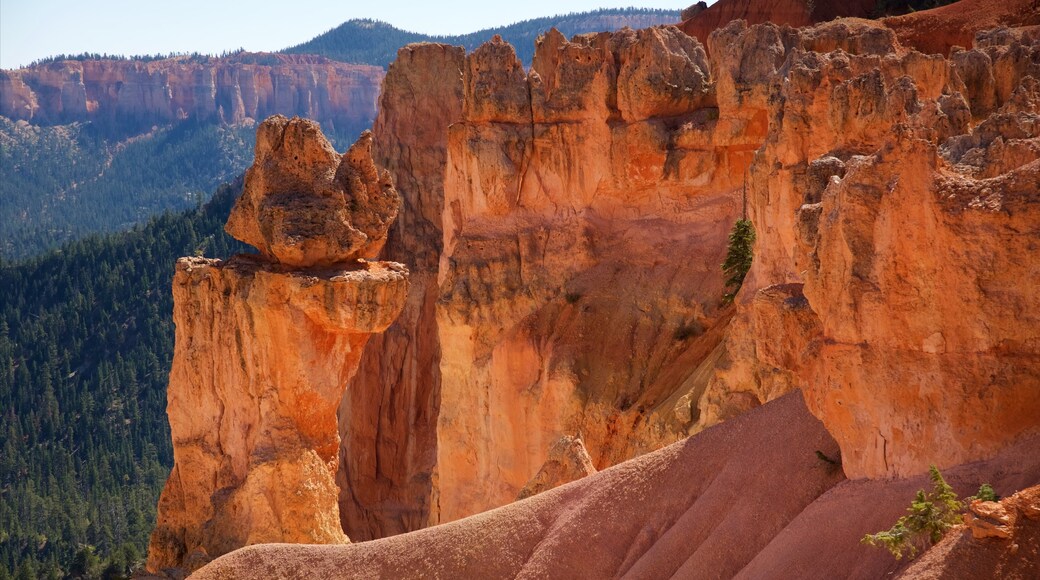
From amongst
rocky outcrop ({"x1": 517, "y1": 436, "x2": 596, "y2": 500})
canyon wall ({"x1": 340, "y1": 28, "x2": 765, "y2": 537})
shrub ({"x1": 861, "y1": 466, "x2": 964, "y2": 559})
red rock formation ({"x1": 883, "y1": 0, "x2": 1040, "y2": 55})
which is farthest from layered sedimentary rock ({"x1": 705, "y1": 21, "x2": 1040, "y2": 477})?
red rock formation ({"x1": 883, "y1": 0, "x2": 1040, "y2": 55})

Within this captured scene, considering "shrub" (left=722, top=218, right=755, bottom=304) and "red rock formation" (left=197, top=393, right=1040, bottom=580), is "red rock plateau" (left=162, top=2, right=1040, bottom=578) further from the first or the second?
"shrub" (left=722, top=218, right=755, bottom=304)

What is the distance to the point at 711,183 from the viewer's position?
29391 mm

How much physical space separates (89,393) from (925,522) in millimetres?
82710

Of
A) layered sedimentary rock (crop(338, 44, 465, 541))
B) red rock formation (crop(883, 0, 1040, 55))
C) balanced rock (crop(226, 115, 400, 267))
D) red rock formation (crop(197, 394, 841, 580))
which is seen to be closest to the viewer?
red rock formation (crop(197, 394, 841, 580))

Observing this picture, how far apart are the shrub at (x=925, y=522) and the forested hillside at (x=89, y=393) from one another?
51659mm

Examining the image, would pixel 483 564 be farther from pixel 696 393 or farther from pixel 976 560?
pixel 696 393

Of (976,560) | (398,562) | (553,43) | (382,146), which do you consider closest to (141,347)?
(382,146)

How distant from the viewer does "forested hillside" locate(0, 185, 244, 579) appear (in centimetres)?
6906

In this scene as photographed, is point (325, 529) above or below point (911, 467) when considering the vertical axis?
below

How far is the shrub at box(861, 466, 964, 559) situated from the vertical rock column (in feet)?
43.2

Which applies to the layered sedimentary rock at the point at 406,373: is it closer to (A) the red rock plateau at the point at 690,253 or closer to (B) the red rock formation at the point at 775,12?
(A) the red rock plateau at the point at 690,253

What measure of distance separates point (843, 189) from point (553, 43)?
22.8 meters

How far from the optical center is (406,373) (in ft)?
139

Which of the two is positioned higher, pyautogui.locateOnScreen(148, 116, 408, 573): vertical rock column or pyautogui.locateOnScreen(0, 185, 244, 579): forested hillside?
pyautogui.locateOnScreen(148, 116, 408, 573): vertical rock column
